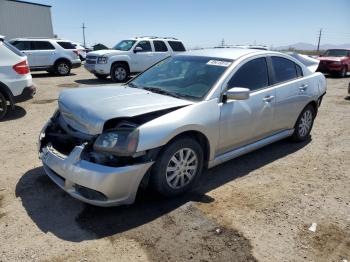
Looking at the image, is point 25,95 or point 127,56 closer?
point 25,95

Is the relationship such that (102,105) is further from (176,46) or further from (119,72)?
(176,46)

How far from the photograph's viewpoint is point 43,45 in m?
15.7

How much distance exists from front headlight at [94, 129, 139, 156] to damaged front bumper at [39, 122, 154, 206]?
0.15 metres

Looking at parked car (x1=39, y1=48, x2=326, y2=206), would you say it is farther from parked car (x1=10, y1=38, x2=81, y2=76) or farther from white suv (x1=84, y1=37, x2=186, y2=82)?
parked car (x1=10, y1=38, x2=81, y2=76)

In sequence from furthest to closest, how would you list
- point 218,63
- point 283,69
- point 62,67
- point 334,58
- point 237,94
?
1. point 334,58
2. point 62,67
3. point 283,69
4. point 218,63
5. point 237,94

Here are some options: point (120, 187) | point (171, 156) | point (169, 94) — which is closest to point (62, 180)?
point (120, 187)

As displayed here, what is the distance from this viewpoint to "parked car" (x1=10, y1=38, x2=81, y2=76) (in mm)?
15328

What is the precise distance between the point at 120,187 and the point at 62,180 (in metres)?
Result: 0.69

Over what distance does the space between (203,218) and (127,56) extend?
37.9 feet

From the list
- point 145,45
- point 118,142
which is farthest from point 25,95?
point 145,45

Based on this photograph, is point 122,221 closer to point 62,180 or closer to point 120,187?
point 120,187

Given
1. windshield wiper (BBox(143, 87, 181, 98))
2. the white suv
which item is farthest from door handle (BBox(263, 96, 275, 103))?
the white suv

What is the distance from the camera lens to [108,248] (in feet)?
9.83

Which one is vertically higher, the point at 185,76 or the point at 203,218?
the point at 185,76
